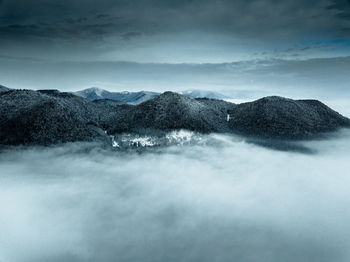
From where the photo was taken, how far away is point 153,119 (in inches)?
836

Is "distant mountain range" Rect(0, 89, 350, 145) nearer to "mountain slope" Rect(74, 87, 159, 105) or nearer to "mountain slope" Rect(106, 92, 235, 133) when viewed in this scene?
"mountain slope" Rect(106, 92, 235, 133)

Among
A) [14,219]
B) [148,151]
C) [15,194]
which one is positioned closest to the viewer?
[14,219]

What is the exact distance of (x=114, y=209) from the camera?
8891 millimetres

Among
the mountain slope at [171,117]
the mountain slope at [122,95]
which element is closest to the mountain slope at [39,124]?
the mountain slope at [171,117]

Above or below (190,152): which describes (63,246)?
below

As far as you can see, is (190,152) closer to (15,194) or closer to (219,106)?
(15,194)

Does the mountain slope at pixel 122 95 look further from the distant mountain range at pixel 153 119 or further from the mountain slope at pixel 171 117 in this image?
the mountain slope at pixel 171 117

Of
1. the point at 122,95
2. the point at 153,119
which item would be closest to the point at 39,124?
the point at 153,119

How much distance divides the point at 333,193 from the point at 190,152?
27.0 ft

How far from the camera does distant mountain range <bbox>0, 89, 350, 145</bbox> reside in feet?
54.9

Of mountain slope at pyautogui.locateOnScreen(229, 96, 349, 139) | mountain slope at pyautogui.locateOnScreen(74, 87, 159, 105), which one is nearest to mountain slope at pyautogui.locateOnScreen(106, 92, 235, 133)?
mountain slope at pyautogui.locateOnScreen(229, 96, 349, 139)

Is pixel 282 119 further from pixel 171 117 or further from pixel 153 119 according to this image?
pixel 153 119

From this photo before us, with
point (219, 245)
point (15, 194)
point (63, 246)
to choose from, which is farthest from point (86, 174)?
point (219, 245)

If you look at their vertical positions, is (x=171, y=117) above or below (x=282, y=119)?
below
